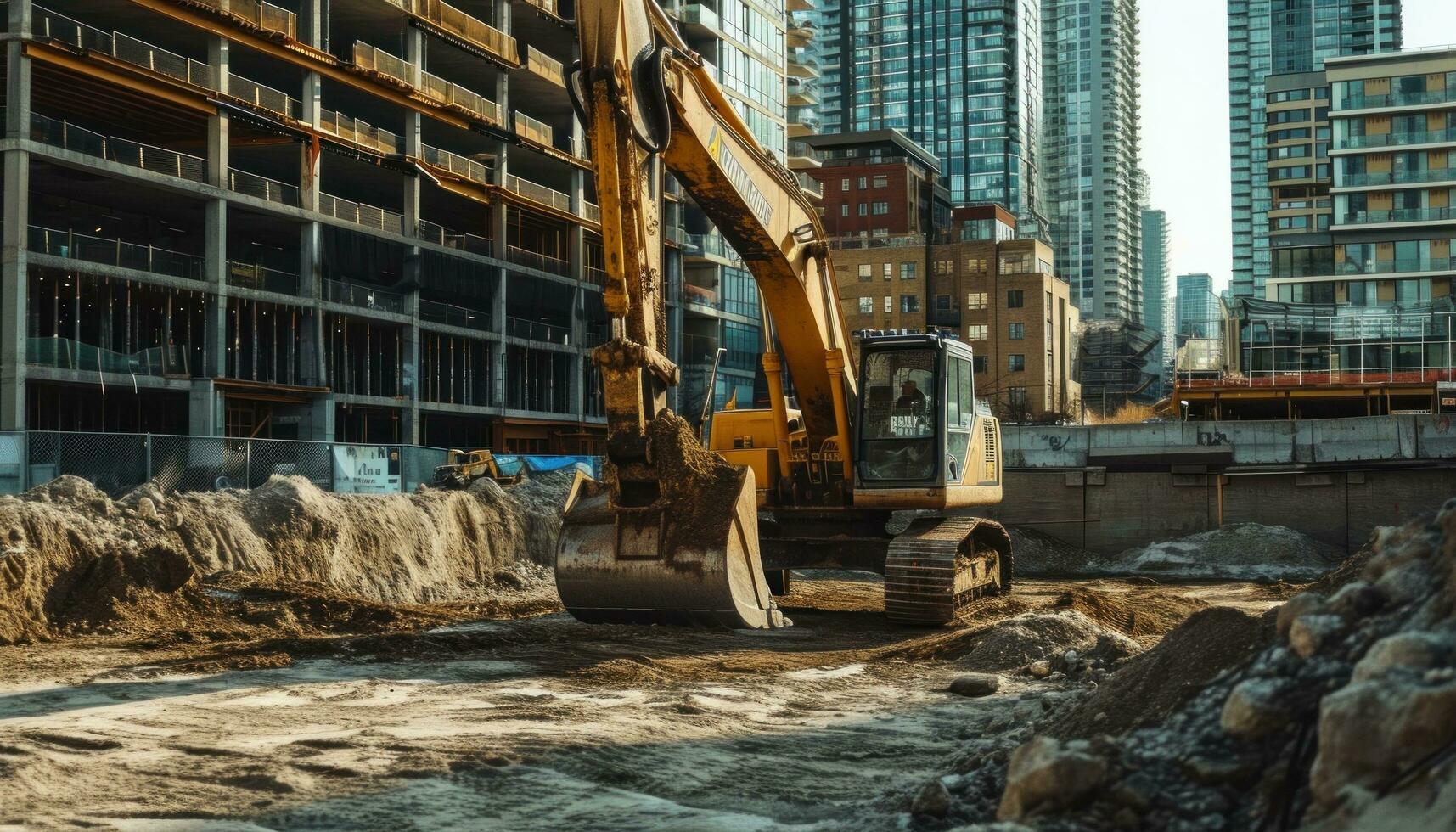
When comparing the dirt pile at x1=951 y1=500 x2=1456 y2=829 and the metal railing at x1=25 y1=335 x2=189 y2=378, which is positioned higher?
the metal railing at x1=25 y1=335 x2=189 y2=378

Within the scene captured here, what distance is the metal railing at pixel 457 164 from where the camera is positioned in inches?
2029

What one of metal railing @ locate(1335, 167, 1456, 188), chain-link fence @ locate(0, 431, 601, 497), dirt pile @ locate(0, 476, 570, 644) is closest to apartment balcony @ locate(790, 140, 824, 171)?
metal railing @ locate(1335, 167, 1456, 188)

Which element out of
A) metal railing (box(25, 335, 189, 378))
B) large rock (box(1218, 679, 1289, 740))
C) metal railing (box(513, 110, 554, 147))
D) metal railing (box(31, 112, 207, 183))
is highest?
metal railing (box(513, 110, 554, 147))

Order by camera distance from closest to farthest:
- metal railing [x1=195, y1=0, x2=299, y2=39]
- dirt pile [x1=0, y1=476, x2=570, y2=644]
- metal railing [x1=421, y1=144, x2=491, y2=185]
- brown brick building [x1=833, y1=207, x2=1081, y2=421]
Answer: dirt pile [x1=0, y1=476, x2=570, y2=644], metal railing [x1=195, y1=0, x2=299, y2=39], metal railing [x1=421, y1=144, x2=491, y2=185], brown brick building [x1=833, y1=207, x2=1081, y2=421]

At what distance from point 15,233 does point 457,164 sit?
1888 cm

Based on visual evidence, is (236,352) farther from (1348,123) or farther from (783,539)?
(1348,123)

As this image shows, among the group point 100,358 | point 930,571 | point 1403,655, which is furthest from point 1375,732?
point 100,358

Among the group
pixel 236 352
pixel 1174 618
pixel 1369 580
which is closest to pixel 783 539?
pixel 1174 618

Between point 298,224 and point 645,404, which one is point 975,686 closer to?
point 645,404

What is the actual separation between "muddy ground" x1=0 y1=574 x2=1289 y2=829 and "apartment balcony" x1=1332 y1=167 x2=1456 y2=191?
87.9 meters

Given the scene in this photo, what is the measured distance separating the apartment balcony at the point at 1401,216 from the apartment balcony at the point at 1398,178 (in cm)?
189

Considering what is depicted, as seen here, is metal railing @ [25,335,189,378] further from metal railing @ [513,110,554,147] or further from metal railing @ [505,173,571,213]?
metal railing @ [513,110,554,147]

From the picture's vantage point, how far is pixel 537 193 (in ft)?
187

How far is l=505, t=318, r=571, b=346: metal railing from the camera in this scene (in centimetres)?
5603
